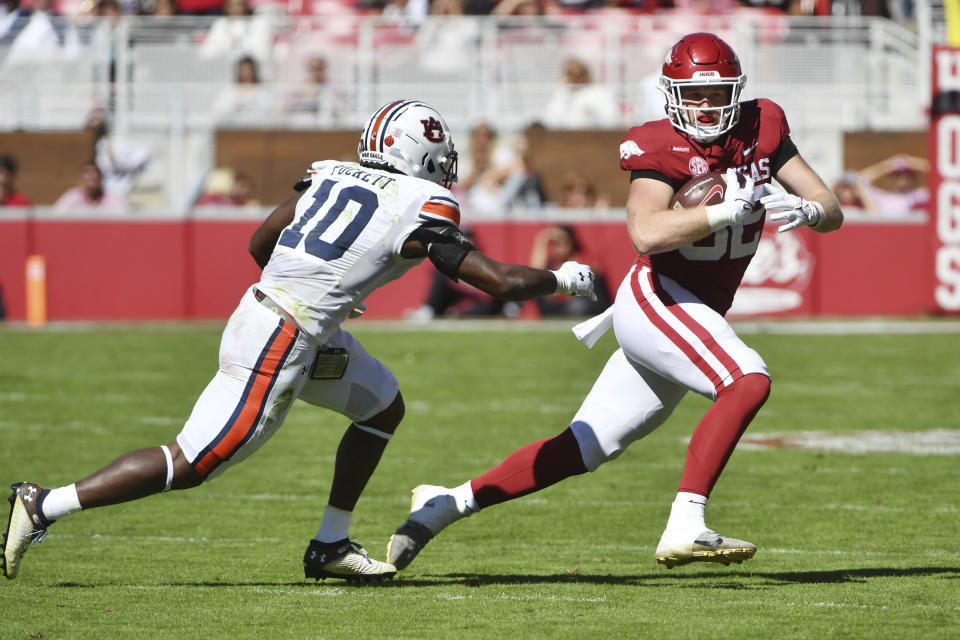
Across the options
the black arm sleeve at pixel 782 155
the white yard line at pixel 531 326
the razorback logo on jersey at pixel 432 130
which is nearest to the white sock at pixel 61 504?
the razorback logo on jersey at pixel 432 130

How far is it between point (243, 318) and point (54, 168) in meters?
13.5

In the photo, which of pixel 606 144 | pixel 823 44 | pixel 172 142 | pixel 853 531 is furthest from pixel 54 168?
pixel 853 531

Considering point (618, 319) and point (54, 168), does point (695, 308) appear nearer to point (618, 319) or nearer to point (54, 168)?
point (618, 319)

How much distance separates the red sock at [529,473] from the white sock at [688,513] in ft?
1.75

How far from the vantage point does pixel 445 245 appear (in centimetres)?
454

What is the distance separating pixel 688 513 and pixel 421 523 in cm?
100

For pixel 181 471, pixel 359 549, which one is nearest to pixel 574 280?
pixel 359 549

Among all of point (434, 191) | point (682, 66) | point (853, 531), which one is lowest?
point (853, 531)

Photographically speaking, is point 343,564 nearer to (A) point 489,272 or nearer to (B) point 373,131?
(A) point 489,272

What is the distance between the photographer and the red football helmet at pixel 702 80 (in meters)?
4.84

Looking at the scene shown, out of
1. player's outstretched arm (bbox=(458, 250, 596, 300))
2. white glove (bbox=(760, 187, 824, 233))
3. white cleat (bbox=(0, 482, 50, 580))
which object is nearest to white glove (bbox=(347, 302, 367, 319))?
player's outstretched arm (bbox=(458, 250, 596, 300))

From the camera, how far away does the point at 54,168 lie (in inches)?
683

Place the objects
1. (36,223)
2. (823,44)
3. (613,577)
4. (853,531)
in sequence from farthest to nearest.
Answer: (823,44) → (36,223) → (853,531) → (613,577)

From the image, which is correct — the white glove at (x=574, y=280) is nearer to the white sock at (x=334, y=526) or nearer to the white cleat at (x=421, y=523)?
the white cleat at (x=421, y=523)
